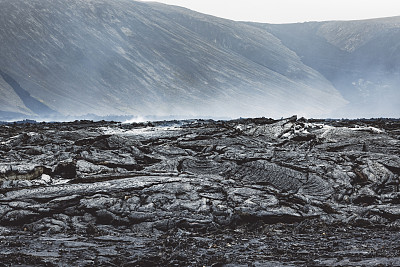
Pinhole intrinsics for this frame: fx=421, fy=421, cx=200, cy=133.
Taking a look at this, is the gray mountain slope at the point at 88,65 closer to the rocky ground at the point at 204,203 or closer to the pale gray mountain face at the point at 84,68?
the pale gray mountain face at the point at 84,68

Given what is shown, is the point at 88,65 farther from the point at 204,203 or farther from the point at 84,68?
the point at 204,203

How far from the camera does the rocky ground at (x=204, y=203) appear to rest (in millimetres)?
10719

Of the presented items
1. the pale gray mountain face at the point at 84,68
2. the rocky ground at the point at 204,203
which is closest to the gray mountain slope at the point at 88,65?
the pale gray mountain face at the point at 84,68

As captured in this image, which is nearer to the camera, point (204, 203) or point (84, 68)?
point (204, 203)

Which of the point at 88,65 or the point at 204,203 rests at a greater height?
the point at 88,65

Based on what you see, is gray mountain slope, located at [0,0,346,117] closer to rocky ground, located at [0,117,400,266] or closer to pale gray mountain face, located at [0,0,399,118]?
pale gray mountain face, located at [0,0,399,118]

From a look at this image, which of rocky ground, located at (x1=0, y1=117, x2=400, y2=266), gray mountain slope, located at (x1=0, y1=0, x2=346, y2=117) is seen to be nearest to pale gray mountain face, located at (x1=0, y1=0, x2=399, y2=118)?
gray mountain slope, located at (x1=0, y1=0, x2=346, y2=117)

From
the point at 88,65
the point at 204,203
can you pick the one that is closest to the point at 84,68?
the point at 88,65

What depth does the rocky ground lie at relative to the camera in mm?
10719

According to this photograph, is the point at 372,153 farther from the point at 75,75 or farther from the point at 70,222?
the point at 75,75

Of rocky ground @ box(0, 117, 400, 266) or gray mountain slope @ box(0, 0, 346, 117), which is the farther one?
gray mountain slope @ box(0, 0, 346, 117)

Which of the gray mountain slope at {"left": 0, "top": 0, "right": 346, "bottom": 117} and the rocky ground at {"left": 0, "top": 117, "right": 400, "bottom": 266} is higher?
the gray mountain slope at {"left": 0, "top": 0, "right": 346, "bottom": 117}

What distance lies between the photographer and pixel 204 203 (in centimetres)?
1553

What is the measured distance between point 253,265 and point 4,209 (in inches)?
376
